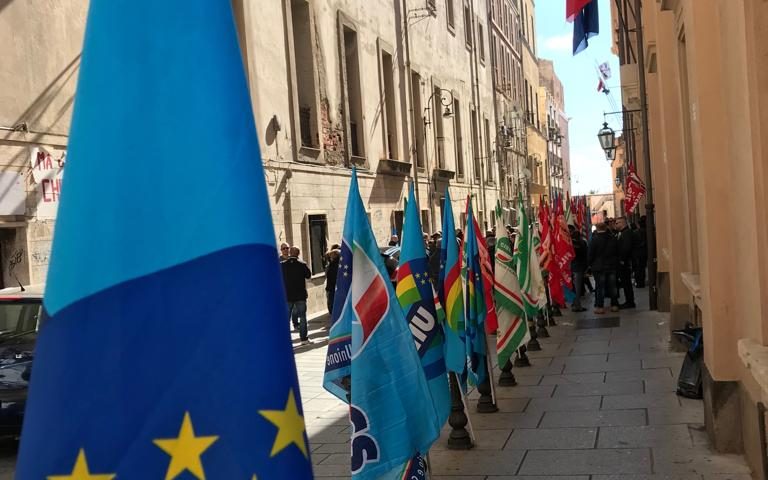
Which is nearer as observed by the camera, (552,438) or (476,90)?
(552,438)

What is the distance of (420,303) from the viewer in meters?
5.46

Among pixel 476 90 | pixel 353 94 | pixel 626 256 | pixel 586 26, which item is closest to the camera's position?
pixel 586 26

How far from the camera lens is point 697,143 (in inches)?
233

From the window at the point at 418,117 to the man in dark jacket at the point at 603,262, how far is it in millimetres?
14053

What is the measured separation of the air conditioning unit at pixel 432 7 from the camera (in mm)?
28281

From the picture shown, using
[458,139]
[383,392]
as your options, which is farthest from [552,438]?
[458,139]

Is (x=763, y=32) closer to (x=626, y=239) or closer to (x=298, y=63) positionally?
(x=626, y=239)

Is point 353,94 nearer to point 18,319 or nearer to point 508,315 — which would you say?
point 508,315

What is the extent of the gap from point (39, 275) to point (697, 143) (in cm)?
921

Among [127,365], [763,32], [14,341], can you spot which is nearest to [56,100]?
[14,341]

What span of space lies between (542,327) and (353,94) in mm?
12185

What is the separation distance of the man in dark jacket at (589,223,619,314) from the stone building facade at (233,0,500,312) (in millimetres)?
6832

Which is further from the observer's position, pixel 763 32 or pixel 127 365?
pixel 763 32

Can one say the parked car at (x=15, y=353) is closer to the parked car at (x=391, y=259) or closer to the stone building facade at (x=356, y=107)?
the parked car at (x=391, y=259)
